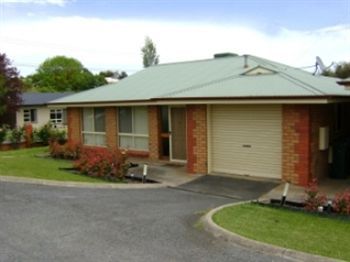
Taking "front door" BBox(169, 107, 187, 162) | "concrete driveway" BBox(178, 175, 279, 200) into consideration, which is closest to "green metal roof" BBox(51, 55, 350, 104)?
"front door" BBox(169, 107, 187, 162)

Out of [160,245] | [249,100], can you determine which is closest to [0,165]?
[249,100]

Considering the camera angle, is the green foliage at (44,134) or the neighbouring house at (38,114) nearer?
the green foliage at (44,134)

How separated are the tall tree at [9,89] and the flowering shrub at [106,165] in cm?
1665

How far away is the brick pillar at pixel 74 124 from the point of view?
21844 mm

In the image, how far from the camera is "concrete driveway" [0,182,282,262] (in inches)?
270

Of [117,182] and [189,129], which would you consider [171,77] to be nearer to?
[189,129]

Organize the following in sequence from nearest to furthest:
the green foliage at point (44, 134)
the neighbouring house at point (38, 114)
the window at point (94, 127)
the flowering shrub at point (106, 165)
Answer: the flowering shrub at point (106, 165) < the window at point (94, 127) < the green foliage at point (44, 134) < the neighbouring house at point (38, 114)

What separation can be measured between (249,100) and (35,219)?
703 cm

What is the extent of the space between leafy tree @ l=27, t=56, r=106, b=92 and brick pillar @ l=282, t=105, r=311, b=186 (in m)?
55.6

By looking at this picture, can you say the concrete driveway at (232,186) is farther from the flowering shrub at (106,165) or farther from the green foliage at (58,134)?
the green foliage at (58,134)

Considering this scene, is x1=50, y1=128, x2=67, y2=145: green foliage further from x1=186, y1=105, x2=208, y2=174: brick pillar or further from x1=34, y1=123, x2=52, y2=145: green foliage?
x1=186, y1=105, x2=208, y2=174: brick pillar

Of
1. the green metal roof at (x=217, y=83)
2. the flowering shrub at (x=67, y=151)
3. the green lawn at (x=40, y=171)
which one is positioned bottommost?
the green lawn at (x=40, y=171)

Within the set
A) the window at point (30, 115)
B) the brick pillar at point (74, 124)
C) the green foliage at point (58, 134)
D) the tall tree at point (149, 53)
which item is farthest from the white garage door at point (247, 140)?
the tall tree at point (149, 53)

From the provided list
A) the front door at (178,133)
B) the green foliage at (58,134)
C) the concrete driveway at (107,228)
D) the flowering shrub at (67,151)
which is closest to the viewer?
the concrete driveway at (107,228)
